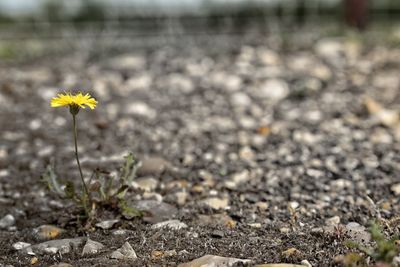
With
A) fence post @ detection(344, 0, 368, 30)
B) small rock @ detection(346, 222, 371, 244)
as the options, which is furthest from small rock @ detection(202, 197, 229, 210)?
fence post @ detection(344, 0, 368, 30)

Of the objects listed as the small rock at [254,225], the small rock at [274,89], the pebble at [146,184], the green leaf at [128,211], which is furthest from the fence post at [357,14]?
the green leaf at [128,211]

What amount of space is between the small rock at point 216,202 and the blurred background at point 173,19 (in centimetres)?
297

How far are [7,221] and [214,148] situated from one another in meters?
1.22

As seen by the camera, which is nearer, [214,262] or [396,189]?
[214,262]

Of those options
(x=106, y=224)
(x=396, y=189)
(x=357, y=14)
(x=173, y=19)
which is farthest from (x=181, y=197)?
(x=357, y=14)

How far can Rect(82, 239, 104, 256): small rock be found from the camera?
Result: 7.23 ft

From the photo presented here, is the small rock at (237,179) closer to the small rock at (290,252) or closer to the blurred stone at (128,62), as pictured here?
the small rock at (290,252)

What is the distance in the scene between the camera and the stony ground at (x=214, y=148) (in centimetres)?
230

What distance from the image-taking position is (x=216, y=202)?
2748 mm

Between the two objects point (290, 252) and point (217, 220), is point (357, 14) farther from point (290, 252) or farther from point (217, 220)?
point (290, 252)

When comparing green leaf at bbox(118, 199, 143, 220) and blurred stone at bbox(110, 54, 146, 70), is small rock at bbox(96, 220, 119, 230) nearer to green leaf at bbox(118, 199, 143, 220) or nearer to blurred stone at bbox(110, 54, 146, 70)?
green leaf at bbox(118, 199, 143, 220)

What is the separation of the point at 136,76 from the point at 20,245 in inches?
92.5

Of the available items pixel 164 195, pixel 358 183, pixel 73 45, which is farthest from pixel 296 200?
pixel 73 45

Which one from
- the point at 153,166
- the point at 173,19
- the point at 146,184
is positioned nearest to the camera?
the point at 146,184
